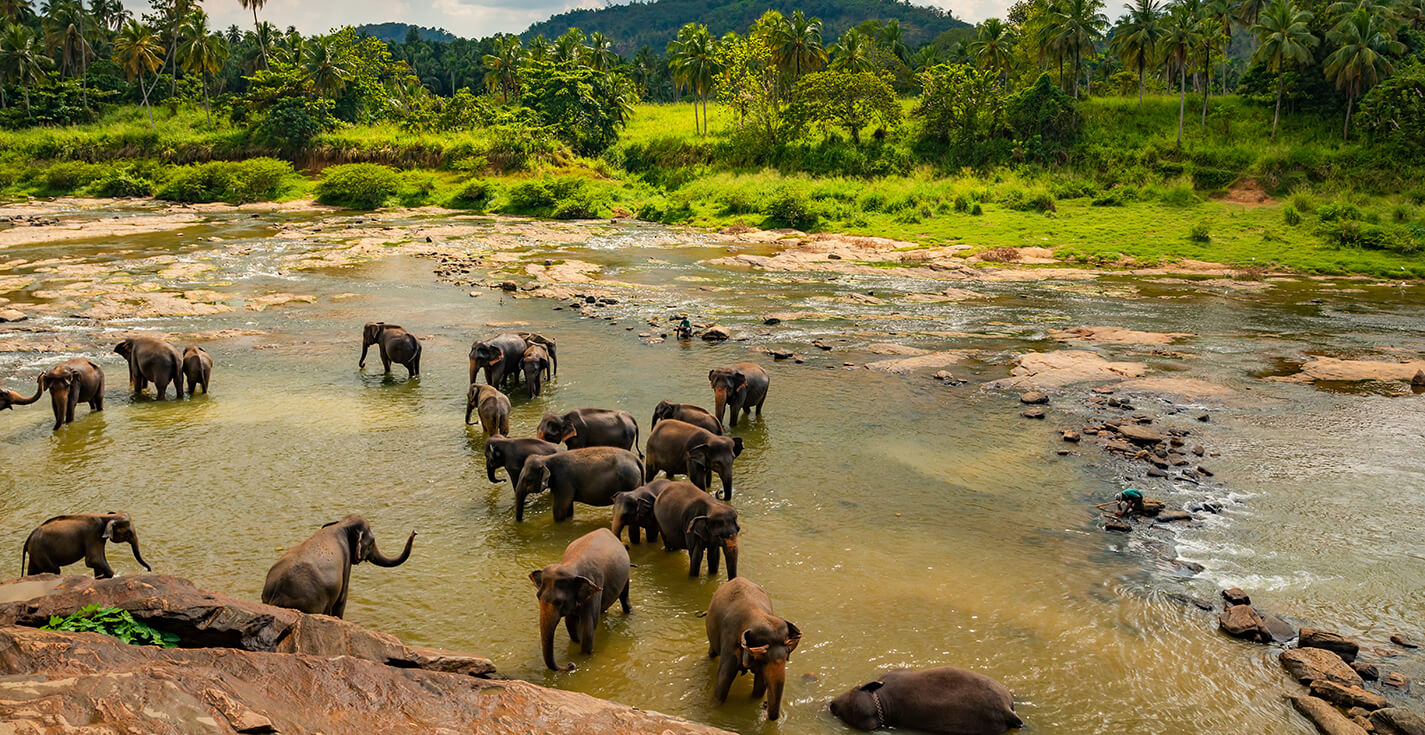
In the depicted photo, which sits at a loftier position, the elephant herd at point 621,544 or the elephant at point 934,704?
the elephant herd at point 621,544

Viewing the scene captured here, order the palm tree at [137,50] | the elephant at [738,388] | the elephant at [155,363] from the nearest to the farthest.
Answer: the elephant at [738,388], the elephant at [155,363], the palm tree at [137,50]

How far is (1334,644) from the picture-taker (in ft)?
26.9

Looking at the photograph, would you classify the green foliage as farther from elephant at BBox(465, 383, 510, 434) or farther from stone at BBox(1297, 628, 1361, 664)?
stone at BBox(1297, 628, 1361, 664)

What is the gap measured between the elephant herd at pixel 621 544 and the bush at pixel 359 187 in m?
44.6

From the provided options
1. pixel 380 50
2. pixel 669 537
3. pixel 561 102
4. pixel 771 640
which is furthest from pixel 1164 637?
pixel 380 50

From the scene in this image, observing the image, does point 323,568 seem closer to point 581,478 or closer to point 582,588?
point 582,588

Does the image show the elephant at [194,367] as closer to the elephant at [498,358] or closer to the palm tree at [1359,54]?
the elephant at [498,358]

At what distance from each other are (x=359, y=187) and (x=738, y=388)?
48848 mm

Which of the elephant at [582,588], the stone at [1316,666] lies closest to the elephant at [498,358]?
the elephant at [582,588]

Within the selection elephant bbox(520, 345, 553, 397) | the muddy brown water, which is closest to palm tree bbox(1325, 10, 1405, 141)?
the muddy brown water

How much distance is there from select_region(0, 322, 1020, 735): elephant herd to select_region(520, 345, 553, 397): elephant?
4.43 ft

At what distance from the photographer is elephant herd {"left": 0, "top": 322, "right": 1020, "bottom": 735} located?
7.04 meters

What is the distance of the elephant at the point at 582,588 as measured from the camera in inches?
304

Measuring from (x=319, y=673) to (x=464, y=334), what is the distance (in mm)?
17605
